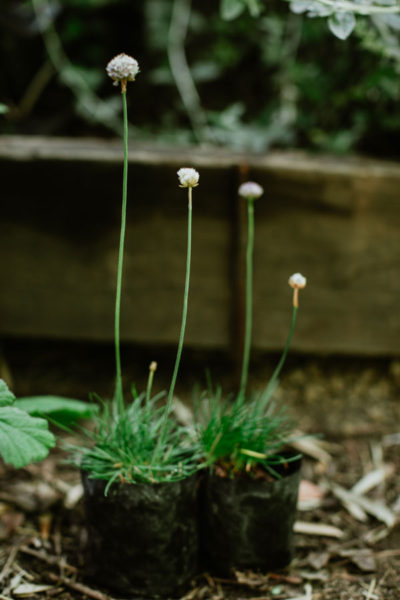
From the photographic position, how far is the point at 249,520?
105cm

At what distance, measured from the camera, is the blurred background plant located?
6.60 ft

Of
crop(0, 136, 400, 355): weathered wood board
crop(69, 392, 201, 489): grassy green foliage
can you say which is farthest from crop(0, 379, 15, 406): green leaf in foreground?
crop(0, 136, 400, 355): weathered wood board

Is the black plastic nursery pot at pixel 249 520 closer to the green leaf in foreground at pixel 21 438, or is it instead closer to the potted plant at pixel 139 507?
the potted plant at pixel 139 507

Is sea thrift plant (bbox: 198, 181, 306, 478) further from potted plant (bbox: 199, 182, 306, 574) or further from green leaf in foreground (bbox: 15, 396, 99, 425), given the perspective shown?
green leaf in foreground (bbox: 15, 396, 99, 425)

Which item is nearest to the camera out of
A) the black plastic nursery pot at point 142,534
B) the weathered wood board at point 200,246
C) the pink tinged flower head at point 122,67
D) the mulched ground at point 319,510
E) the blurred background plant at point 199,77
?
the pink tinged flower head at point 122,67

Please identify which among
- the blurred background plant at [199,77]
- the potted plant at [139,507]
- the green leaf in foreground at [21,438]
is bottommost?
the potted plant at [139,507]

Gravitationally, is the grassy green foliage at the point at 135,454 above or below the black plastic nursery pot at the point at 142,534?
above

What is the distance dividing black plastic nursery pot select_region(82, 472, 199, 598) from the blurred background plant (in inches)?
53.2

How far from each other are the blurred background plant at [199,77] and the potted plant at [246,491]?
1139 mm

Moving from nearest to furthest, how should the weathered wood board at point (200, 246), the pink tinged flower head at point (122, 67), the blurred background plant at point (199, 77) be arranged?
the pink tinged flower head at point (122, 67)
the weathered wood board at point (200, 246)
the blurred background plant at point (199, 77)

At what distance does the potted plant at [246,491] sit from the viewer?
1040 mm

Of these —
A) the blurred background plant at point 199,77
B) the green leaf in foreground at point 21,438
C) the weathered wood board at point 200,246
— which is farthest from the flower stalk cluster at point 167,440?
the blurred background plant at point 199,77

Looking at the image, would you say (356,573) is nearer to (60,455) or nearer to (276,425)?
(276,425)

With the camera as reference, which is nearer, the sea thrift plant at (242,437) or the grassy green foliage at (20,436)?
the grassy green foliage at (20,436)
